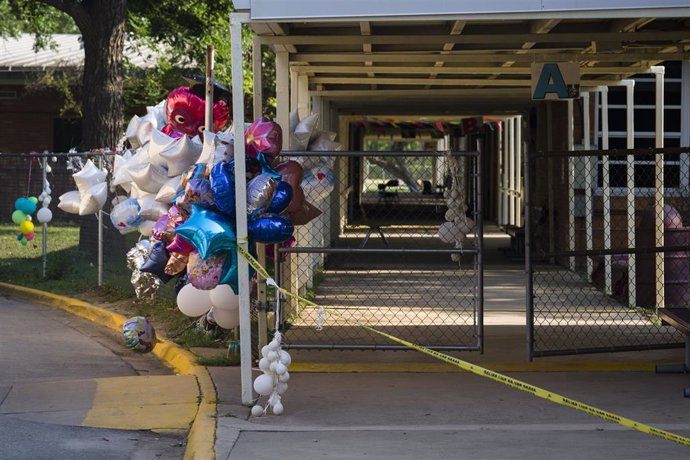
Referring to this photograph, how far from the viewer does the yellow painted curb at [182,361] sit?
6.94m

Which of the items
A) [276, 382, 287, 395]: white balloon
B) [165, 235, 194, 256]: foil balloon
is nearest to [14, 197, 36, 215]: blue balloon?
[165, 235, 194, 256]: foil balloon

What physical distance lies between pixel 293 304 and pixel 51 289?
5.32 metres

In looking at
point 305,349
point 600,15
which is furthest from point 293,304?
A: point 600,15

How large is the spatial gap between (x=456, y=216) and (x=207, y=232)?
26.3 ft

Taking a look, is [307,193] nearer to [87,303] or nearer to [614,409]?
[614,409]

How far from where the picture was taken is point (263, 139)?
27.0 ft

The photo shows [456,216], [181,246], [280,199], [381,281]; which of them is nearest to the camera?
[280,199]

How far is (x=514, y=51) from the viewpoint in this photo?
38.3 feet

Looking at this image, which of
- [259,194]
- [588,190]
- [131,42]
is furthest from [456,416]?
[131,42]

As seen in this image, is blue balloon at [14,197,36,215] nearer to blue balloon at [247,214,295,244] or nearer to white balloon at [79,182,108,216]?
white balloon at [79,182,108,216]

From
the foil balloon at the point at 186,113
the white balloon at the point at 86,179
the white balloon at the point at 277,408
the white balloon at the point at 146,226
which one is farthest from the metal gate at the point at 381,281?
the white balloon at the point at 86,179

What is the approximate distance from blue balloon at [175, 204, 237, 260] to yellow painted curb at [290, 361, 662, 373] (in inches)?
79.5

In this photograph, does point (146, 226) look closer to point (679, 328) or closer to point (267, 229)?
point (267, 229)

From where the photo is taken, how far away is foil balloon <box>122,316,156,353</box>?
10.8 m
